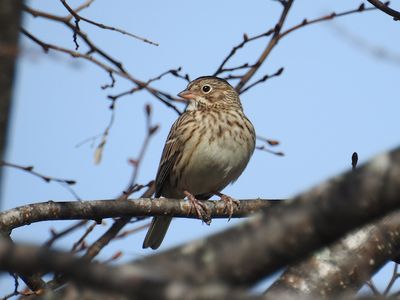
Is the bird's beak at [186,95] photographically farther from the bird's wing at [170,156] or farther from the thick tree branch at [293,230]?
the thick tree branch at [293,230]

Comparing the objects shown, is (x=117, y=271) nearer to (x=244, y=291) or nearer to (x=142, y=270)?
(x=142, y=270)

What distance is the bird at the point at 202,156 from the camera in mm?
7965

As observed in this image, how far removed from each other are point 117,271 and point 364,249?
109 inches

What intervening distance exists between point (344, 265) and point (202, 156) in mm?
3551

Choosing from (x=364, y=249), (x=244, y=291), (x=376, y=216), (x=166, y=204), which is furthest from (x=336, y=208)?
(x=166, y=204)

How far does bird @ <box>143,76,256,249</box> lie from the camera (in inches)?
314

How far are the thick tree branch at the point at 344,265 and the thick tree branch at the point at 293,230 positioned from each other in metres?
1.94

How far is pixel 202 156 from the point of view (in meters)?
7.97

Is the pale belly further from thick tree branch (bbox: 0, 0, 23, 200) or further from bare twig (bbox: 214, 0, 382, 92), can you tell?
thick tree branch (bbox: 0, 0, 23, 200)

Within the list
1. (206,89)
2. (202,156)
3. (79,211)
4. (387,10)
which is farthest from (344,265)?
(206,89)

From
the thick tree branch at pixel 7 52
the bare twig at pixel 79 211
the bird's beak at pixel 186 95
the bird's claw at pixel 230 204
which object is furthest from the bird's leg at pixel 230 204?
the thick tree branch at pixel 7 52

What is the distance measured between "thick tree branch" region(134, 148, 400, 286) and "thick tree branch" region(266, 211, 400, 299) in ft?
6.38

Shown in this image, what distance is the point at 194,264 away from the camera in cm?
241

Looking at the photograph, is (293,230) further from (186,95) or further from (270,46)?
(186,95)
